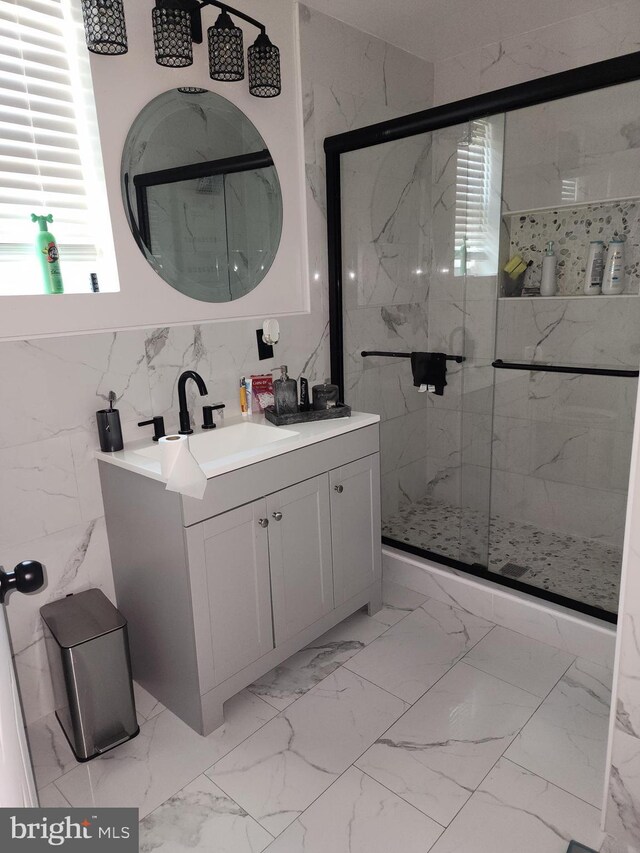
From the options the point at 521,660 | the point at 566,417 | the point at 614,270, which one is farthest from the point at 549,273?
the point at 521,660

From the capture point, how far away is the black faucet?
214cm

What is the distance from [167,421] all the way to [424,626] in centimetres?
139

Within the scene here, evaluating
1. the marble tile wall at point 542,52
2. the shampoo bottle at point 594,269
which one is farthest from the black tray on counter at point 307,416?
the marble tile wall at point 542,52

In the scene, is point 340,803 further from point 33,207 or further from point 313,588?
point 33,207

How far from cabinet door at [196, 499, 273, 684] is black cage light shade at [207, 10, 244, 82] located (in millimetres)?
1515

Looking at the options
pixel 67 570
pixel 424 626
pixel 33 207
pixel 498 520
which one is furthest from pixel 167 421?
pixel 498 520

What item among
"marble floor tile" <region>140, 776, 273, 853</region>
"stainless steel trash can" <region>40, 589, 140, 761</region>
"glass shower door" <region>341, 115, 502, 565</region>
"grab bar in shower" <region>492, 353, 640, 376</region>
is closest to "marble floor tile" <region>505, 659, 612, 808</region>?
"glass shower door" <region>341, 115, 502, 565</region>

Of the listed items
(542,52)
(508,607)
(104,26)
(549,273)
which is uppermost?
(542,52)

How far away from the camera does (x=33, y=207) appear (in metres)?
1.86

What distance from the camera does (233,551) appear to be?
6.22 ft

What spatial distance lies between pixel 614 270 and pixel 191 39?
6.19ft

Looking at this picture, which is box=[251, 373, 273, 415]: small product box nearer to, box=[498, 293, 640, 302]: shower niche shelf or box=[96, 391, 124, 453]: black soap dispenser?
box=[96, 391, 124, 453]: black soap dispenser

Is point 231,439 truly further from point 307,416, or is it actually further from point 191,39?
point 191,39

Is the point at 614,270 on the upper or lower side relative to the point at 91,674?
upper
